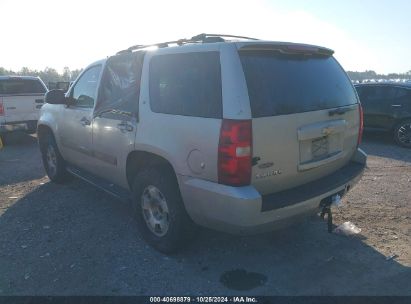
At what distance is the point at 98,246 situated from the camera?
397cm

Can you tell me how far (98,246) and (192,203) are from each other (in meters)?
1.44

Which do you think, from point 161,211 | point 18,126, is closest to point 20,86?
point 18,126

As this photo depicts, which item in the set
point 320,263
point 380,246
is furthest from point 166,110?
point 380,246

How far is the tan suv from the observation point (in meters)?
2.88

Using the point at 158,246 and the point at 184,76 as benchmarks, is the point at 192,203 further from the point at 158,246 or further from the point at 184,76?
the point at 184,76

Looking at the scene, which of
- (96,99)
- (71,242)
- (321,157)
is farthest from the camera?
(96,99)

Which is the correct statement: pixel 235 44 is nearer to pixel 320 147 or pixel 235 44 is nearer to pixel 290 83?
pixel 290 83

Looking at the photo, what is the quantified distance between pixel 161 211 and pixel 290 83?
1.80m

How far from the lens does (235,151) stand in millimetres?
Answer: 2812

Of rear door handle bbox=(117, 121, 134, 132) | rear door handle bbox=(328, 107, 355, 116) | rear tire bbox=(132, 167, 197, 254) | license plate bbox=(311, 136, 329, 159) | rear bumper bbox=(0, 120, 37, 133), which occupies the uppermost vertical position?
rear door handle bbox=(328, 107, 355, 116)

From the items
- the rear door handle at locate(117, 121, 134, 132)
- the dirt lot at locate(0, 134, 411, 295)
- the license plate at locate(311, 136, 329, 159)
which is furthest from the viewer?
the rear door handle at locate(117, 121, 134, 132)

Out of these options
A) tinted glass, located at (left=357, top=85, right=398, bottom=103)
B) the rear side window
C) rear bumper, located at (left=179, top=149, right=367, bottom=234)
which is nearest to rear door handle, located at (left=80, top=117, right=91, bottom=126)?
the rear side window

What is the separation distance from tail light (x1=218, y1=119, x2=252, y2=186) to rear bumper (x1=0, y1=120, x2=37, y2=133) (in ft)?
29.1

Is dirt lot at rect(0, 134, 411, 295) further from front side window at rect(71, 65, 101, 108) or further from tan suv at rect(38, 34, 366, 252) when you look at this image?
front side window at rect(71, 65, 101, 108)
